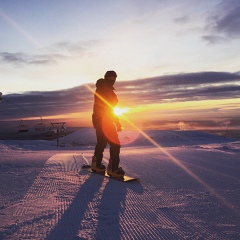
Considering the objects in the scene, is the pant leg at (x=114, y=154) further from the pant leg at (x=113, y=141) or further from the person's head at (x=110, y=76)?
the person's head at (x=110, y=76)

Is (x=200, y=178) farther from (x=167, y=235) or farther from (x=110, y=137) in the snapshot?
(x=167, y=235)

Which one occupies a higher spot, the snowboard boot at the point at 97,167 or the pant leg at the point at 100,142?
the pant leg at the point at 100,142

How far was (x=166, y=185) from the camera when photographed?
4809 mm

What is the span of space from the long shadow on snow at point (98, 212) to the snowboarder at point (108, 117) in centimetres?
70

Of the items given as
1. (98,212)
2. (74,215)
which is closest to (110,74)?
(98,212)

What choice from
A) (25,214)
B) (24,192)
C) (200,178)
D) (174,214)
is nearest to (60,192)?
(24,192)

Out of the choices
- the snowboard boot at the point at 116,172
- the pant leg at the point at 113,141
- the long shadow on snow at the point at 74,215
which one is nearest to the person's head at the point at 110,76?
the pant leg at the point at 113,141

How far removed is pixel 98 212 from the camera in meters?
3.29

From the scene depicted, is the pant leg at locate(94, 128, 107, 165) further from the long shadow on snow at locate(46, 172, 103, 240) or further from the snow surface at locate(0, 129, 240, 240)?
the long shadow on snow at locate(46, 172, 103, 240)

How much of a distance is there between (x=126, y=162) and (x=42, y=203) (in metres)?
4.01

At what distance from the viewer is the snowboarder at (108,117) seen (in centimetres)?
554

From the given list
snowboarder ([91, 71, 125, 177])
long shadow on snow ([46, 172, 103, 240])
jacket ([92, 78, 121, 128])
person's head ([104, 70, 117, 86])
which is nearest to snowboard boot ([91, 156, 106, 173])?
snowboarder ([91, 71, 125, 177])

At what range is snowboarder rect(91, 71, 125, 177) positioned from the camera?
218 inches

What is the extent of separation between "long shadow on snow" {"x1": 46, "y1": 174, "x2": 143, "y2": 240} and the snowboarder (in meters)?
0.70
